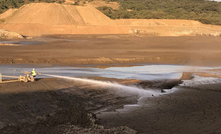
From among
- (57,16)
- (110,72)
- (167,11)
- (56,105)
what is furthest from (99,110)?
(167,11)

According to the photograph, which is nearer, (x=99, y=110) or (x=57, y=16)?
(x=99, y=110)

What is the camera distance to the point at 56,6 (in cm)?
6838

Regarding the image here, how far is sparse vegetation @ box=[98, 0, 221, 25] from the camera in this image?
84.4 meters

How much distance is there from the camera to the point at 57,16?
65.1 m

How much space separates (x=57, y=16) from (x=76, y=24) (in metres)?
4.28

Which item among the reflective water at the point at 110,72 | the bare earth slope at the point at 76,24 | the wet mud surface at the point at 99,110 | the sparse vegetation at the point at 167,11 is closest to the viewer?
the wet mud surface at the point at 99,110

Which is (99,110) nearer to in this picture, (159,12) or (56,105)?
(56,105)

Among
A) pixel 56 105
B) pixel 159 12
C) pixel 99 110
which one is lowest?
pixel 99 110

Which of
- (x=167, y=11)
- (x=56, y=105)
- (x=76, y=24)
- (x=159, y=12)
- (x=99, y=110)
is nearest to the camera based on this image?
(x=56, y=105)

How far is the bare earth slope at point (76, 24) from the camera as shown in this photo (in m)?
55.6

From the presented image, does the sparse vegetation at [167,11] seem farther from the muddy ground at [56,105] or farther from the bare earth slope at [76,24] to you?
the muddy ground at [56,105]

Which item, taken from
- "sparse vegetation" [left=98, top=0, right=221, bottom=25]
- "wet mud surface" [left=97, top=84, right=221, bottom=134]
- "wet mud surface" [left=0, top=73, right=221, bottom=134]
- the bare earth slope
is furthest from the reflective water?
"sparse vegetation" [left=98, top=0, right=221, bottom=25]

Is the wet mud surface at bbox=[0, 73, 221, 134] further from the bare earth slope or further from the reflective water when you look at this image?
the bare earth slope

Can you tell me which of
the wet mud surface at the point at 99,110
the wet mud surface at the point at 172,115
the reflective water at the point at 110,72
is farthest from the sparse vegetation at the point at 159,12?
the wet mud surface at the point at 172,115
